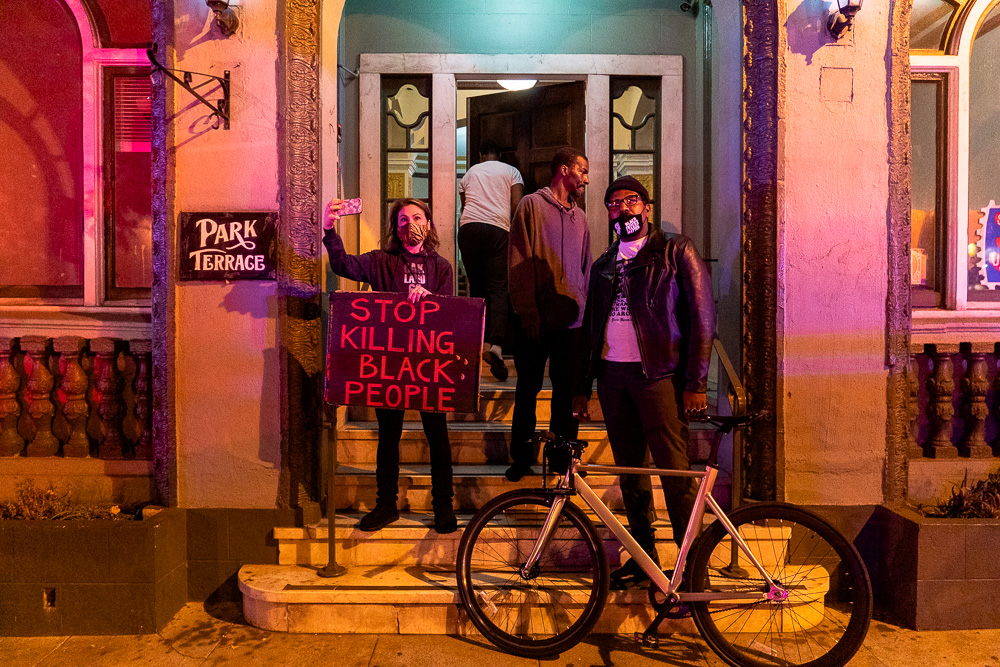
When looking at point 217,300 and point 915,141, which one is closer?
point 217,300

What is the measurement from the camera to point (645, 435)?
362 centimetres

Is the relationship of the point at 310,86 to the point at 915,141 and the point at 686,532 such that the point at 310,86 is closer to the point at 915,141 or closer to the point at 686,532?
the point at 686,532

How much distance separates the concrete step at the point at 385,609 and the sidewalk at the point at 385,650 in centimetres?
5

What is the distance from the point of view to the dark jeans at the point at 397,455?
402cm

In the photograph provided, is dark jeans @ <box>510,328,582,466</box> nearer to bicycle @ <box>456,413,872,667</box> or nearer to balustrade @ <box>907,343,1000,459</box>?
bicycle @ <box>456,413,872,667</box>

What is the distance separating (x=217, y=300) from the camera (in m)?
4.21

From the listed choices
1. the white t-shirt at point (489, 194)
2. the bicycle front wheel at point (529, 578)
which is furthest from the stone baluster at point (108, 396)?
the white t-shirt at point (489, 194)

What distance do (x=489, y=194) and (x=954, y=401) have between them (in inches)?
148

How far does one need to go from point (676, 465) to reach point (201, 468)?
294 cm

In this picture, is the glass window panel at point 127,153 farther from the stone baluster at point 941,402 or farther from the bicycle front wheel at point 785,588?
the stone baluster at point 941,402

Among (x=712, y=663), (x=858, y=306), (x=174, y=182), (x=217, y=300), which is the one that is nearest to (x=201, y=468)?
(x=217, y=300)

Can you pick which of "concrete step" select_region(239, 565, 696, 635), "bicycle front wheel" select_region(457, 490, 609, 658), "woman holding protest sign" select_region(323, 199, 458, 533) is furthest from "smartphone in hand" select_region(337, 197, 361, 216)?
"concrete step" select_region(239, 565, 696, 635)

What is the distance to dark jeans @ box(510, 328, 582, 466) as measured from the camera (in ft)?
13.9

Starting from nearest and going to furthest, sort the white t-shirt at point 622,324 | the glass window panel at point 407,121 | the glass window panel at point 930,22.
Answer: the white t-shirt at point 622,324 < the glass window panel at point 930,22 < the glass window panel at point 407,121
